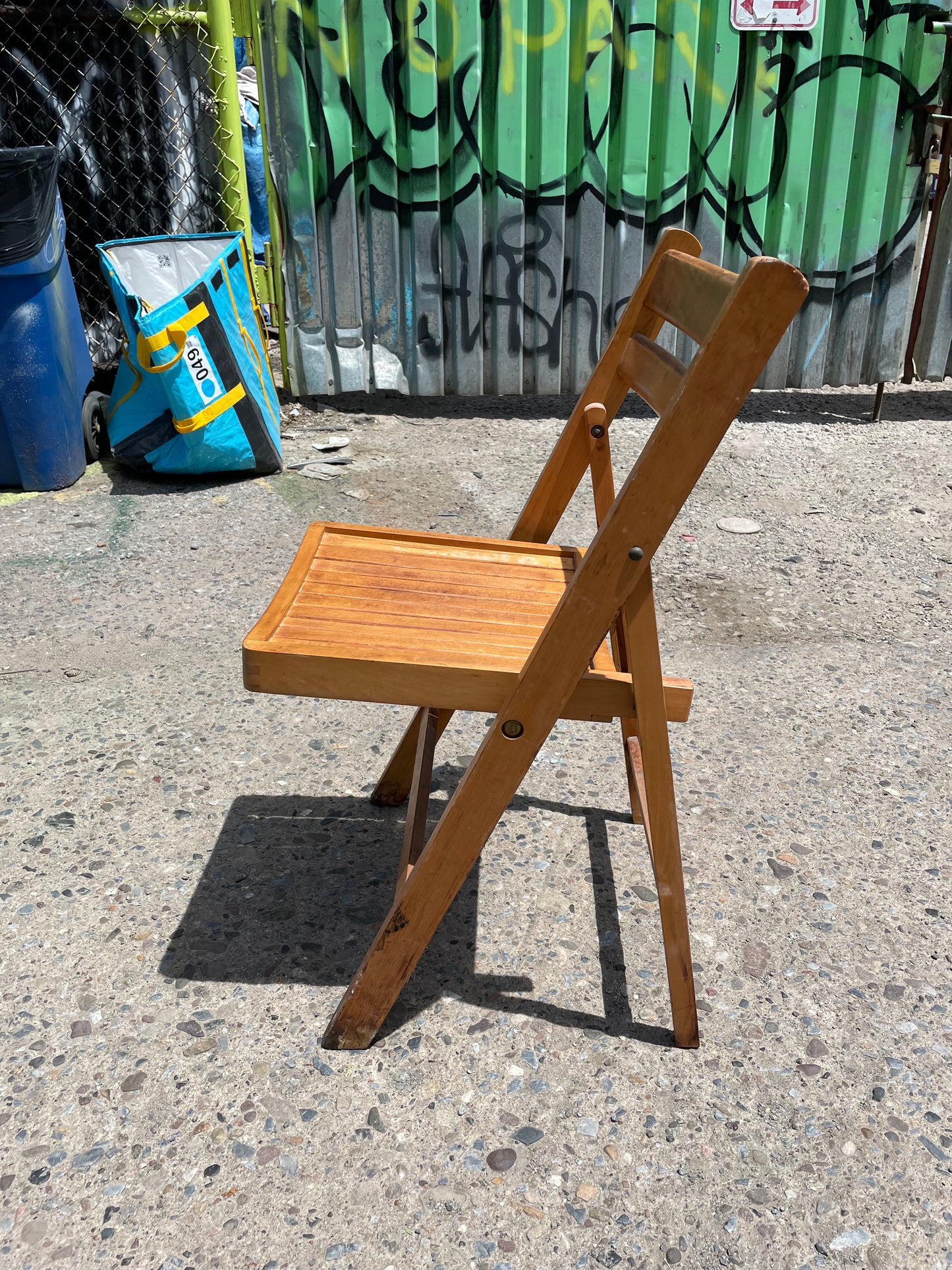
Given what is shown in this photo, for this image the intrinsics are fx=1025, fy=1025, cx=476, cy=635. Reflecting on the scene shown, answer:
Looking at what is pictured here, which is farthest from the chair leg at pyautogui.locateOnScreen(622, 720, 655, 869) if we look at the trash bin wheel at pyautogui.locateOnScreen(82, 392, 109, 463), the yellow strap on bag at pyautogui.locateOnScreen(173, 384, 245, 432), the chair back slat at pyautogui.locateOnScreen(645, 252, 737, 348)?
the trash bin wheel at pyautogui.locateOnScreen(82, 392, 109, 463)

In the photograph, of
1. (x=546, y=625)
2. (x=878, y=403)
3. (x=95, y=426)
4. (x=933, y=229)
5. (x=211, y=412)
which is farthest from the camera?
(x=878, y=403)

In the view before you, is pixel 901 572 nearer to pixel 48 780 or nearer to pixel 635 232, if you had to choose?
pixel 635 232

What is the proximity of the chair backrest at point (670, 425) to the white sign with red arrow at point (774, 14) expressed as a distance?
387cm

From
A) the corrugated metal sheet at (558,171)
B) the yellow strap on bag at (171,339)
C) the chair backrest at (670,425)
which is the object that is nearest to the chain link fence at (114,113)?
the corrugated metal sheet at (558,171)

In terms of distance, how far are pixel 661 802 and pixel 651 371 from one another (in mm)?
692

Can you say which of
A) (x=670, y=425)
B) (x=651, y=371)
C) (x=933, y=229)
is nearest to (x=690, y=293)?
(x=651, y=371)

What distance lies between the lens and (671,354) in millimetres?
1708

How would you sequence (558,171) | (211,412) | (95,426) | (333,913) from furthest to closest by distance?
(558,171) < (95,426) < (211,412) < (333,913)

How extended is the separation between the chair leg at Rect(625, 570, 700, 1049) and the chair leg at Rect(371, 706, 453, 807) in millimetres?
662

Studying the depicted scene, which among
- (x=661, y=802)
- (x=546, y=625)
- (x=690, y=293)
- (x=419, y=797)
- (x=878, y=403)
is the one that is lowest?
(x=878, y=403)

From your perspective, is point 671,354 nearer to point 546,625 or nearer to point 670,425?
point 670,425

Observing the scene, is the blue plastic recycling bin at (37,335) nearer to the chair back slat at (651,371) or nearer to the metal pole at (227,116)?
the metal pole at (227,116)

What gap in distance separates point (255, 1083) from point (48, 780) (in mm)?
1084

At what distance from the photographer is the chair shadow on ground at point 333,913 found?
1872 millimetres
